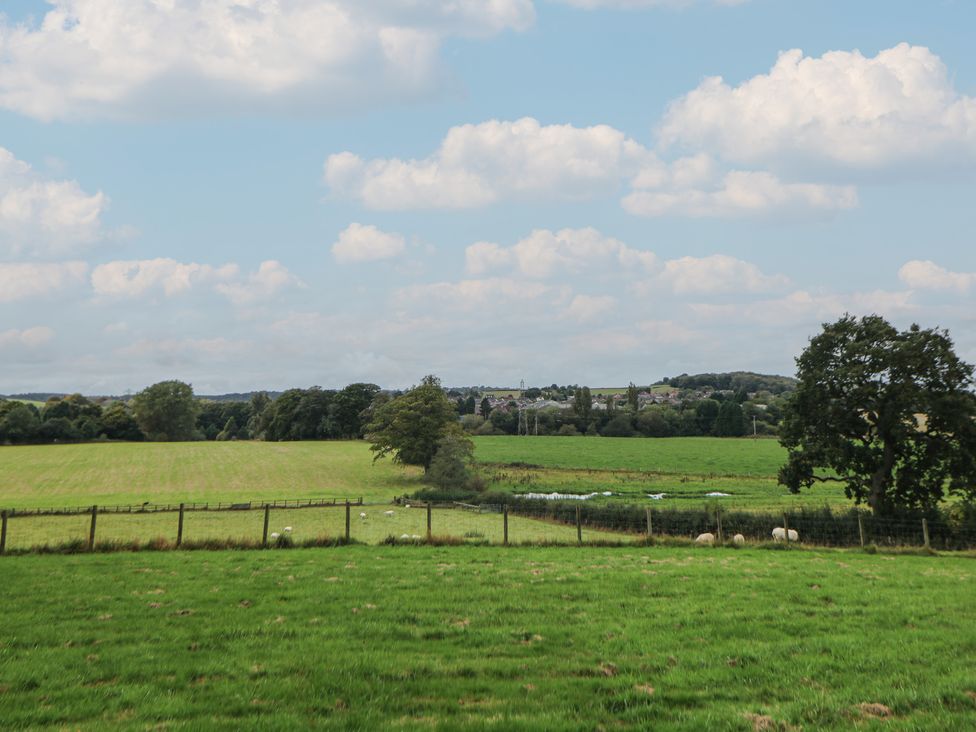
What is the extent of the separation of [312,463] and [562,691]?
269ft

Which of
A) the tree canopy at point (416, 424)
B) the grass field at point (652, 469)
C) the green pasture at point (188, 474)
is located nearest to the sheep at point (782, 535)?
the grass field at point (652, 469)

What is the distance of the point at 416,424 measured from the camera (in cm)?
7150

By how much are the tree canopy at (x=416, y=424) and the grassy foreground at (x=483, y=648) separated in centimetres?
5426

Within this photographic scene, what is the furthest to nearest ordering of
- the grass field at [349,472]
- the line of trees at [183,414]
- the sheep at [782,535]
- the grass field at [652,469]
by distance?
the line of trees at [183,414]
the grass field at [349,472]
the grass field at [652,469]
the sheep at [782,535]

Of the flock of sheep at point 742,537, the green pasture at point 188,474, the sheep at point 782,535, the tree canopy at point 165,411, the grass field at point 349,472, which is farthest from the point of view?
the tree canopy at point 165,411

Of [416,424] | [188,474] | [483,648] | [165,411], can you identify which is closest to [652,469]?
→ [416,424]

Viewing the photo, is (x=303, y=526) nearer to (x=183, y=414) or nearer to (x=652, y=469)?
(x=652, y=469)

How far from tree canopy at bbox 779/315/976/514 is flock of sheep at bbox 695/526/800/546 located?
23.6 feet

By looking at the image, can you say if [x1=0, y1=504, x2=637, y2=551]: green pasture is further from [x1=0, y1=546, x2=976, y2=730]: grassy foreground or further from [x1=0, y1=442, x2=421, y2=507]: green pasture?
[x1=0, y1=442, x2=421, y2=507]: green pasture

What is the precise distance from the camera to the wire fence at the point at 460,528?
2284cm

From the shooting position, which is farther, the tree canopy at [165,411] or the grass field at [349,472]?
the tree canopy at [165,411]

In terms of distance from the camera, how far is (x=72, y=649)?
9.29 metres

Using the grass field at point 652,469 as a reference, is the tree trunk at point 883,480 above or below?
above

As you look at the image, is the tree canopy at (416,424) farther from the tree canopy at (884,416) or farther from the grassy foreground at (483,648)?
the grassy foreground at (483,648)
